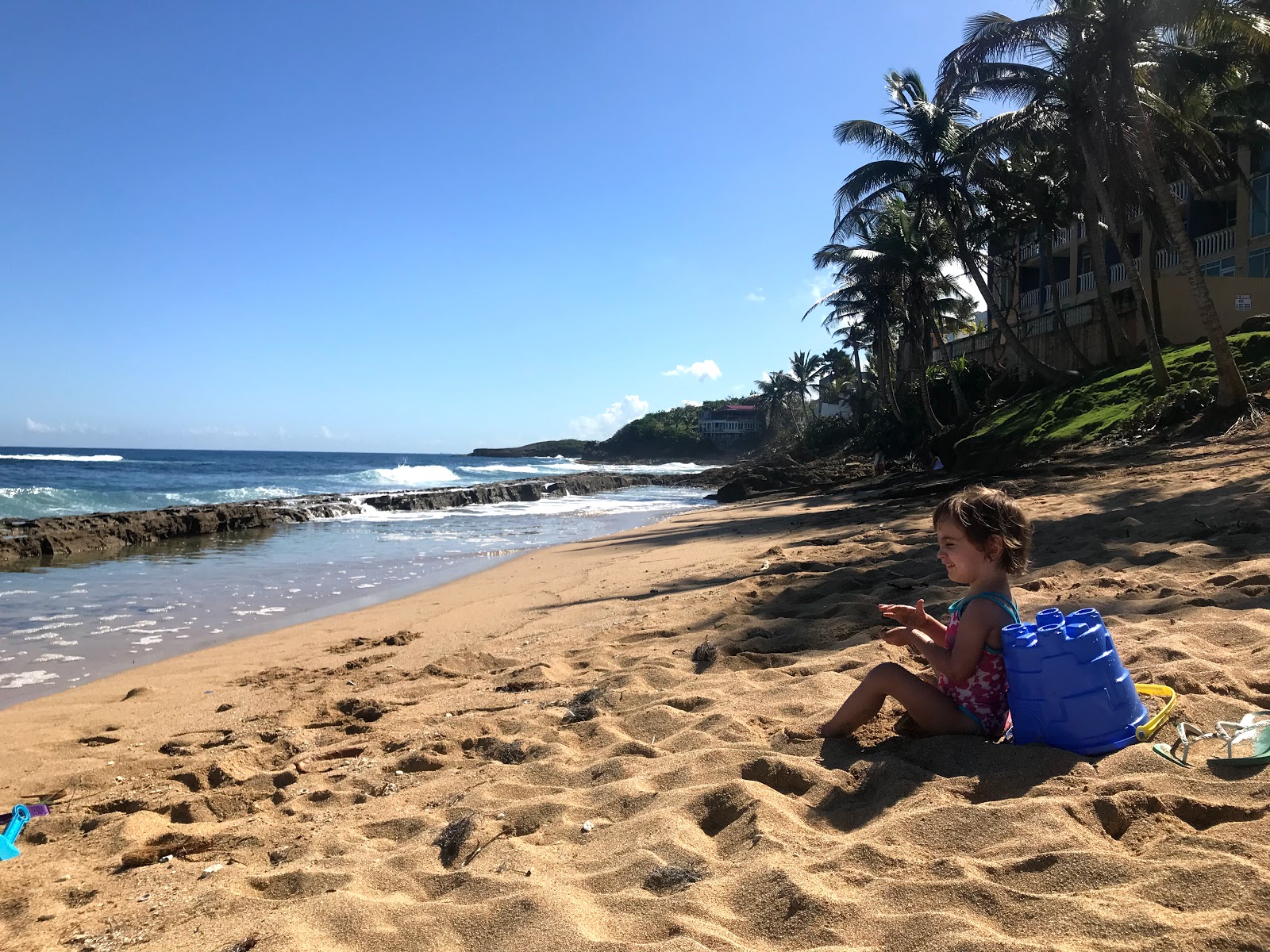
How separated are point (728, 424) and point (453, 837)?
106631 millimetres

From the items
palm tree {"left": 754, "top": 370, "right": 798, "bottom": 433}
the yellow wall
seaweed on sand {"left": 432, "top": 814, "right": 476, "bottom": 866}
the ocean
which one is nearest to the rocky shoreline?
the ocean

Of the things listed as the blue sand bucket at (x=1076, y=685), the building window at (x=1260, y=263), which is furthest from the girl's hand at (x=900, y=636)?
the building window at (x=1260, y=263)

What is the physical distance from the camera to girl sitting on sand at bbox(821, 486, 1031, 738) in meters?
2.93

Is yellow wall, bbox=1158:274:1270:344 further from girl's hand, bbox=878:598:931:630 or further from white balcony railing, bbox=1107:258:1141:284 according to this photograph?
girl's hand, bbox=878:598:931:630

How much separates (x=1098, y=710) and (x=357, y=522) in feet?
70.8

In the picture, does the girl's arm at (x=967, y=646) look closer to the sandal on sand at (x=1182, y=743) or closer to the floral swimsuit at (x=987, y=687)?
the floral swimsuit at (x=987, y=687)

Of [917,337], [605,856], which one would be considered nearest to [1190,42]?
[917,337]

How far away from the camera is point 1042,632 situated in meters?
2.71

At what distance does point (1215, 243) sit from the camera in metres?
26.4

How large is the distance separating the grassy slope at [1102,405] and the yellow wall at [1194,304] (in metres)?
2.62

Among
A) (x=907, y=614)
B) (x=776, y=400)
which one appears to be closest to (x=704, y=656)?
(x=907, y=614)

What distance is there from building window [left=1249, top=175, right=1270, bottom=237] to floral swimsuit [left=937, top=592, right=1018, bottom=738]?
28.1 meters

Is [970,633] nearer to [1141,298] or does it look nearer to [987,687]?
[987,687]

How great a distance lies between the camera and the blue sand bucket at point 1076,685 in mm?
2658
